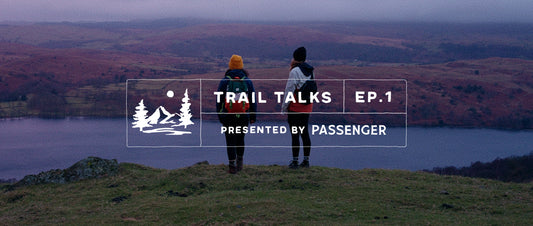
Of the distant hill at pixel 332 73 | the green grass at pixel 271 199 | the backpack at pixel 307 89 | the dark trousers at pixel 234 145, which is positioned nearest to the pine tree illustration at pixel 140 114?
the green grass at pixel 271 199

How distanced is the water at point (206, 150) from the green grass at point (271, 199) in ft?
41.3

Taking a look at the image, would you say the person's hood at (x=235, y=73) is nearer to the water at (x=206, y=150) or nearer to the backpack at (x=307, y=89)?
the backpack at (x=307, y=89)

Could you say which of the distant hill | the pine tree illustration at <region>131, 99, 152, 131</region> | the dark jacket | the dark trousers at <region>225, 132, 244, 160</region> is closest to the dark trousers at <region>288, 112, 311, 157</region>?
the dark jacket

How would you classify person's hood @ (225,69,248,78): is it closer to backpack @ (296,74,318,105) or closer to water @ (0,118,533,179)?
backpack @ (296,74,318,105)

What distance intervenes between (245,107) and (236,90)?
1.29 feet

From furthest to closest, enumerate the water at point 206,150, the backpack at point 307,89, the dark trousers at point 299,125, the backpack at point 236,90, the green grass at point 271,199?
the water at point 206,150 < the dark trousers at point 299,125 < the backpack at point 307,89 < the backpack at point 236,90 < the green grass at point 271,199

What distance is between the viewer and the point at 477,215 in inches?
247

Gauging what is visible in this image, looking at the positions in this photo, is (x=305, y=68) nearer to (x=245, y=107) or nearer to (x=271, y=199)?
(x=245, y=107)

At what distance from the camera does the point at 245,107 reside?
8664 mm

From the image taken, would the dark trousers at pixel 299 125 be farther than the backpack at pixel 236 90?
Yes

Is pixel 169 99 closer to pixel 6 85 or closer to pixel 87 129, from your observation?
pixel 87 129

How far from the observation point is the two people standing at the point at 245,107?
8.56 metres

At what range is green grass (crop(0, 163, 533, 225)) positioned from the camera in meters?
6.07

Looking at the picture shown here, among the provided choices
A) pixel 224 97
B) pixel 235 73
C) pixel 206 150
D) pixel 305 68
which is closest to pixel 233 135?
pixel 224 97
